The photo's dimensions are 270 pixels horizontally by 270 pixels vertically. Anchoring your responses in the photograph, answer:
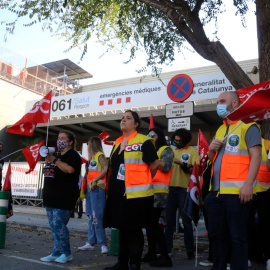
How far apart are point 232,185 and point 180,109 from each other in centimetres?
480

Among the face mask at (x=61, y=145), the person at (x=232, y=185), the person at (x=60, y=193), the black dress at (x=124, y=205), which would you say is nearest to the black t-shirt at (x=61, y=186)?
the person at (x=60, y=193)

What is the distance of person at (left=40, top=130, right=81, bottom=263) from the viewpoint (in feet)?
16.6

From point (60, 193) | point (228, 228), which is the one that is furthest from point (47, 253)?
point (228, 228)

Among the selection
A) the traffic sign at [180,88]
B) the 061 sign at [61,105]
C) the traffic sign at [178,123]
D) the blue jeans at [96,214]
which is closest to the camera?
the blue jeans at [96,214]

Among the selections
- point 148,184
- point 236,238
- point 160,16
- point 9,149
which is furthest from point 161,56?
point 9,149

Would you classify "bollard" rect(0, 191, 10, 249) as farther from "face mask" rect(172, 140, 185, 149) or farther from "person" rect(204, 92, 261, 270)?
"person" rect(204, 92, 261, 270)

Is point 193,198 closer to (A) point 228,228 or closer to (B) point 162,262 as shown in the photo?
(B) point 162,262

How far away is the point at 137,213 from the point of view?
13.3ft

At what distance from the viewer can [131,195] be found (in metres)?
4.08

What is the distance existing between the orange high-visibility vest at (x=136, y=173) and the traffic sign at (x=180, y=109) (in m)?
4.05

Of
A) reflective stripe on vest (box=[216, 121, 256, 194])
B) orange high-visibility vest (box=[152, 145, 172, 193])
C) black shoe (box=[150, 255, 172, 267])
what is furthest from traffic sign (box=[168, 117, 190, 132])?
reflective stripe on vest (box=[216, 121, 256, 194])

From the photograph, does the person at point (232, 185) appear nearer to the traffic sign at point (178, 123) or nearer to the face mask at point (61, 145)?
the face mask at point (61, 145)

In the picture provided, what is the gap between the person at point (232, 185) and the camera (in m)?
3.52

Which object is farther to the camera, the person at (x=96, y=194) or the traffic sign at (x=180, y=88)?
the traffic sign at (x=180, y=88)
